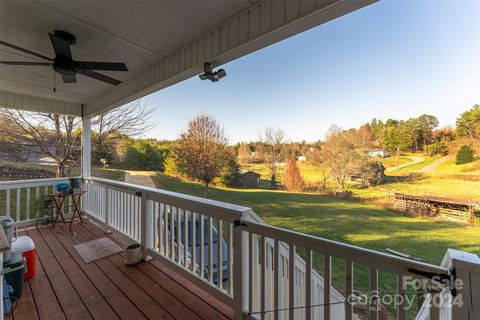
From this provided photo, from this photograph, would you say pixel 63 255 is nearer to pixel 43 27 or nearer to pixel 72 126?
pixel 43 27

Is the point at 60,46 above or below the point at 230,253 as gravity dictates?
above

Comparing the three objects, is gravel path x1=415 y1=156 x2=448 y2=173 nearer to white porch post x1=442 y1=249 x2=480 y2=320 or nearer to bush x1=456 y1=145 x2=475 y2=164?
bush x1=456 y1=145 x2=475 y2=164

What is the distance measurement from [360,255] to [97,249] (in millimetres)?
3341

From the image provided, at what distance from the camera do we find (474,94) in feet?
14.9

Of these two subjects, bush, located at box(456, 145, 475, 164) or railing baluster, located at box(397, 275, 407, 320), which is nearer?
railing baluster, located at box(397, 275, 407, 320)

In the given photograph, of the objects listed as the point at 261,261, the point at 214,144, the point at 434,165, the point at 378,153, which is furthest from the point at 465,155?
the point at 214,144

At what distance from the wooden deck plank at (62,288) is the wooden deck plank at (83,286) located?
0.11ft

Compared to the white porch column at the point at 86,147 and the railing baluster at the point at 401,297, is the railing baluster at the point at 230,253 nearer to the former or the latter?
the railing baluster at the point at 401,297

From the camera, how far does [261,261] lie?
1.57 metres

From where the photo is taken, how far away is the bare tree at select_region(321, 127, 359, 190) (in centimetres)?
805

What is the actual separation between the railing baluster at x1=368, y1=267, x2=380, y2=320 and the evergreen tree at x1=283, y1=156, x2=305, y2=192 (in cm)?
816

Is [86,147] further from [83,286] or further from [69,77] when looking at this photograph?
[83,286]

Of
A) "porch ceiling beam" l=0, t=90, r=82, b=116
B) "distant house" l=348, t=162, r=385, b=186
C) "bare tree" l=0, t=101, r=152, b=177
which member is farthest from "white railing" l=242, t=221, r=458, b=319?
"bare tree" l=0, t=101, r=152, b=177

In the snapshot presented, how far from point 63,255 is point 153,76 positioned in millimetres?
2672
